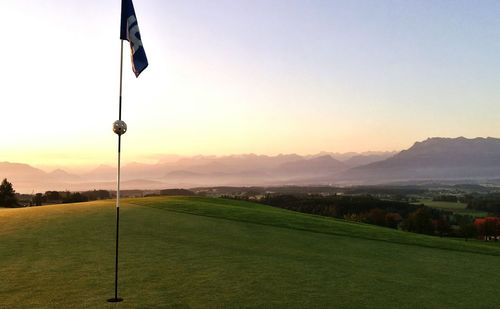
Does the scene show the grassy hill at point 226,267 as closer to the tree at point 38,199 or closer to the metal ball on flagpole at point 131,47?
the metal ball on flagpole at point 131,47

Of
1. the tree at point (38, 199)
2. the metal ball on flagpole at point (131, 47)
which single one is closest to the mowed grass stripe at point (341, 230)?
the metal ball on flagpole at point (131, 47)

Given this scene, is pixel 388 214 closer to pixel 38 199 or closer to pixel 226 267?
pixel 38 199

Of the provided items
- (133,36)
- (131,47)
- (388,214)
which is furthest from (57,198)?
(133,36)

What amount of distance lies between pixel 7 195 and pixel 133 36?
269 feet

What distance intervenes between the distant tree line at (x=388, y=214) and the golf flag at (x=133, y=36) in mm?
82924

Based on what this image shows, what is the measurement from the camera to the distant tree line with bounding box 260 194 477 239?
84.3 meters

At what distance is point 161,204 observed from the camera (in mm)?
34625

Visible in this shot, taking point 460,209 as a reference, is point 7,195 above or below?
above

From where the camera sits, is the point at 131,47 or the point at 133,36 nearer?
the point at 133,36

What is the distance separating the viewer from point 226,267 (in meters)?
13.1

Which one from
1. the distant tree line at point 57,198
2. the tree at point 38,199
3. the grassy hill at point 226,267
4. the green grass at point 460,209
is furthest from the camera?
the green grass at point 460,209

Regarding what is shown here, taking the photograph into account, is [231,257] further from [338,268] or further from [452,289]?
[452,289]

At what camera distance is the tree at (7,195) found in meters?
78.5

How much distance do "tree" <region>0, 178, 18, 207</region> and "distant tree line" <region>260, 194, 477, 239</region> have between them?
60978 millimetres
